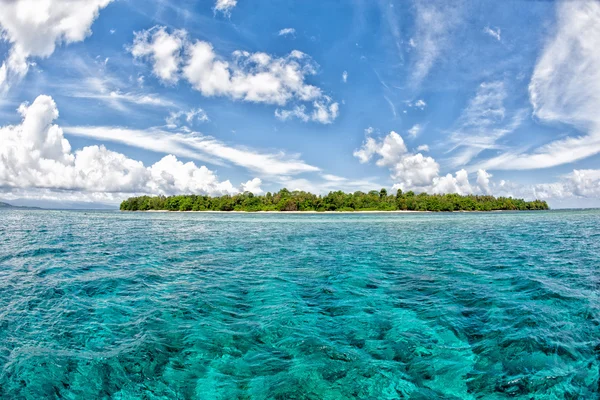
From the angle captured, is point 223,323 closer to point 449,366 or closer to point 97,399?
point 97,399

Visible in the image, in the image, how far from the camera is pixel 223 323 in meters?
10.3

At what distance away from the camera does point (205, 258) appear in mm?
23812

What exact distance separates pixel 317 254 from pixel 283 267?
617 centimetres

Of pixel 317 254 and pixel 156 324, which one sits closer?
pixel 156 324

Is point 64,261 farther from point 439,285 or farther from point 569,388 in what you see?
point 569,388

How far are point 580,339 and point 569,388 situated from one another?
325cm

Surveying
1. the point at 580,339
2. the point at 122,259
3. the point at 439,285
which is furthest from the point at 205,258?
the point at 580,339

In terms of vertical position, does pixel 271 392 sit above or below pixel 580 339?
below

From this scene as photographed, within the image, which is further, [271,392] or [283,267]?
[283,267]

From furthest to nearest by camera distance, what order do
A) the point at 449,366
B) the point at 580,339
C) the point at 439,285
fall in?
the point at 439,285, the point at 580,339, the point at 449,366

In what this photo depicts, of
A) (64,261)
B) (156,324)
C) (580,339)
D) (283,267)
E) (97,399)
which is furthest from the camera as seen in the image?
(64,261)

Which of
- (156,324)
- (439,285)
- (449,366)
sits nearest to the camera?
(449,366)

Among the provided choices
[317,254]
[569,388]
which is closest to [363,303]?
[569,388]

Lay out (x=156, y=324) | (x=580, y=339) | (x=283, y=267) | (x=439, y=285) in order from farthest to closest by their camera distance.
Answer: (x=283, y=267) < (x=439, y=285) < (x=156, y=324) < (x=580, y=339)
